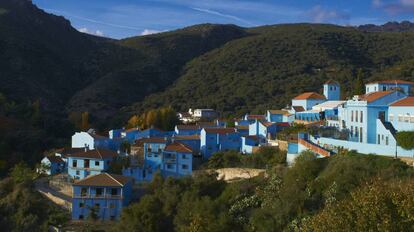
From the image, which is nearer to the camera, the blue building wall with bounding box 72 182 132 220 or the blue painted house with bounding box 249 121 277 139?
the blue building wall with bounding box 72 182 132 220

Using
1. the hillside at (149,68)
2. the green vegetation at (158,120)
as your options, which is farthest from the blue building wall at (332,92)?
the hillside at (149,68)

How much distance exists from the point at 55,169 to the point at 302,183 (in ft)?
77.9

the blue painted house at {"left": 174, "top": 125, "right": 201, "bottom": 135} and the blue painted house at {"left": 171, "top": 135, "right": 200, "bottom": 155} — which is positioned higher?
the blue painted house at {"left": 174, "top": 125, "right": 201, "bottom": 135}

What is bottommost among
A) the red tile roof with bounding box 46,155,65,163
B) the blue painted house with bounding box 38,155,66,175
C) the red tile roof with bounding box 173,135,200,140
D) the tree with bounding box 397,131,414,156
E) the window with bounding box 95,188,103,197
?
the window with bounding box 95,188,103,197

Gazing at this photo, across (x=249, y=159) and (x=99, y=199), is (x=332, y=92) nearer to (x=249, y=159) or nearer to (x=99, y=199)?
(x=249, y=159)

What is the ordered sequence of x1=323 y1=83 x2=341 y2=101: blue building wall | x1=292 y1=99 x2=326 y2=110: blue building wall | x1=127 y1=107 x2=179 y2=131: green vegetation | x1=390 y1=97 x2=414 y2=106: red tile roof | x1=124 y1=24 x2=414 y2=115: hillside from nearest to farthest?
x1=390 y1=97 x2=414 y2=106: red tile roof
x1=292 y1=99 x2=326 y2=110: blue building wall
x1=323 y1=83 x2=341 y2=101: blue building wall
x1=127 y1=107 x2=179 y2=131: green vegetation
x1=124 y1=24 x2=414 y2=115: hillside

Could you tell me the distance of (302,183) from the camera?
1009 inches

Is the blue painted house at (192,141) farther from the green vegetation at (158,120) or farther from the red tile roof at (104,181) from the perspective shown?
the green vegetation at (158,120)

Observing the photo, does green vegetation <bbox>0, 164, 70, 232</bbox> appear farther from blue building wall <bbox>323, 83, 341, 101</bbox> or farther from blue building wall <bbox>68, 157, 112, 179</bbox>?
blue building wall <bbox>323, 83, 341, 101</bbox>

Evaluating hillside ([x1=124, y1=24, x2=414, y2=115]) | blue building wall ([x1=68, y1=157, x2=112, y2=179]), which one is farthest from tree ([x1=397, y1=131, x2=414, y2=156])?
hillside ([x1=124, y1=24, x2=414, y2=115])

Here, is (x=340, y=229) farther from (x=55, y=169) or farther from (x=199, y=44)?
(x=199, y=44)

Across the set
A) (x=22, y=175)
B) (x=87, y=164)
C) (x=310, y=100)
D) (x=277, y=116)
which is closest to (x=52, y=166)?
(x=22, y=175)

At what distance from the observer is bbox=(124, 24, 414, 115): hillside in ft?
231

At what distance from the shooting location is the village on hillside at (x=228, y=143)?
1183 inches
